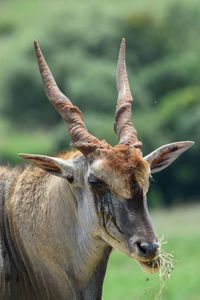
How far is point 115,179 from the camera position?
877 cm

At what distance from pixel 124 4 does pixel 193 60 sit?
36.5 metres

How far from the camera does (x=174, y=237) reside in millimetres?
37656

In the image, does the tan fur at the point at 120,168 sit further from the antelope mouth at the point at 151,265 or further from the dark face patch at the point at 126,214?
the antelope mouth at the point at 151,265

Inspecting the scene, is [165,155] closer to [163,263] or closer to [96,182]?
[96,182]

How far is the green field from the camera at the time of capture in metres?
22.0

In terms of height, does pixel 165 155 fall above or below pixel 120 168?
above

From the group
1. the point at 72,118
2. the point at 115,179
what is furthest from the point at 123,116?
the point at 115,179

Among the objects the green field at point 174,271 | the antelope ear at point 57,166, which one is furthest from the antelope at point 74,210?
the green field at point 174,271

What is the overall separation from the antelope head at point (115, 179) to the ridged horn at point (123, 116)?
12 mm

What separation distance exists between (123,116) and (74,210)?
1251 millimetres

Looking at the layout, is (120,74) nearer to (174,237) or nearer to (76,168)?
(76,168)

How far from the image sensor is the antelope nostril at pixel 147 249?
8500mm

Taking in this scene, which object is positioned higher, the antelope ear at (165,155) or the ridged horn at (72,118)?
the ridged horn at (72,118)

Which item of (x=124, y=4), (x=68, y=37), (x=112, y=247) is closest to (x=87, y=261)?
(x=112, y=247)
